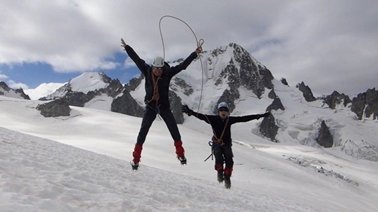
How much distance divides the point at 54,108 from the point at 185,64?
58590 mm

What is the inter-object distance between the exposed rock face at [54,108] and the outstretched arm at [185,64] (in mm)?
57766

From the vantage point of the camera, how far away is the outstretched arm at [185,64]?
1188 cm

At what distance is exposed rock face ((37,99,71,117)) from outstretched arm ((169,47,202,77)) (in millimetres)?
57766

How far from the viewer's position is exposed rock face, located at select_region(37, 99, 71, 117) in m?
67.0

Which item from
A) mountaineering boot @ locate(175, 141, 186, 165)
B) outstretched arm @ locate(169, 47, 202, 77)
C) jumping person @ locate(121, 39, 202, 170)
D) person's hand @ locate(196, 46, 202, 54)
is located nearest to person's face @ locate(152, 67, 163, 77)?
jumping person @ locate(121, 39, 202, 170)

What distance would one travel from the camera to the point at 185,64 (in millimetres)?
11977

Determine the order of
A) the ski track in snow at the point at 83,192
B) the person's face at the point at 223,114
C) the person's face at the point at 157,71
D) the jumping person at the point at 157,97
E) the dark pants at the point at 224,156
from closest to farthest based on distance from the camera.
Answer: the ski track in snow at the point at 83,192 < the person's face at the point at 157,71 < the jumping person at the point at 157,97 < the person's face at the point at 223,114 < the dark pants at the point at 224,156

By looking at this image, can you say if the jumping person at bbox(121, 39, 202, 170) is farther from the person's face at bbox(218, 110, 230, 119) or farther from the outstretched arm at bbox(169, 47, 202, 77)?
the person's face at bbox(218, 110, 230, 119)

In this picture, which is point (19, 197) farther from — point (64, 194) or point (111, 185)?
point (111, 185)

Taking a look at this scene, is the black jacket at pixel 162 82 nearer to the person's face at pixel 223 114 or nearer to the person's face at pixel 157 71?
the person's face at pixel 157 71

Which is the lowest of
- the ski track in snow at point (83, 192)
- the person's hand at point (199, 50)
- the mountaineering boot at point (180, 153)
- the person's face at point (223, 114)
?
the ski track in snow at point (83, 192)


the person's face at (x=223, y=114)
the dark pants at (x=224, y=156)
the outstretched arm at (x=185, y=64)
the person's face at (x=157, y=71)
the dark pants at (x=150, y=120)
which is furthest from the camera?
the dark pants at (x=224, y=156)

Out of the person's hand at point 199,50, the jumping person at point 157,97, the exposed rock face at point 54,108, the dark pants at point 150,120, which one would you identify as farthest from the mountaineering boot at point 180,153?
the exposed rock face at point 54,108

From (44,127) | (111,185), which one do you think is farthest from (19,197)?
(44,127)
